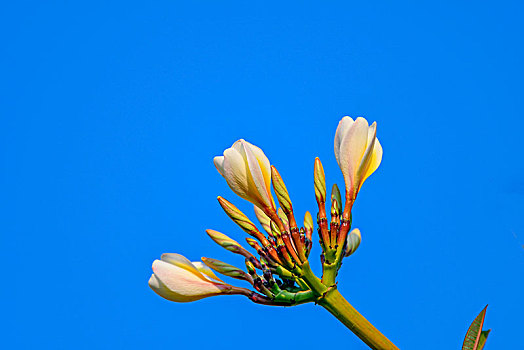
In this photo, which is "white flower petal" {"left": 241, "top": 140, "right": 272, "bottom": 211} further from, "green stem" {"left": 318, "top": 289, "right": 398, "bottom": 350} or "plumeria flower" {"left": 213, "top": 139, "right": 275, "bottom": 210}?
"green stem" {"left": 318, "top": 289, "right": 398, "bottom": 350}

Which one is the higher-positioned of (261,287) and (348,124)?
(348,124)

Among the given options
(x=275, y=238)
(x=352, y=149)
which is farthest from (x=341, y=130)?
(x=275, y=238)

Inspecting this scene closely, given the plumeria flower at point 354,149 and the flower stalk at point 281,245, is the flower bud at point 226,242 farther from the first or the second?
the plumeria flower at point 354,149

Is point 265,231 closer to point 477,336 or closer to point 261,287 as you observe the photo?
point 261,287

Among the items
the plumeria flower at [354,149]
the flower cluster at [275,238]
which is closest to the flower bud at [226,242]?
the flower cluster at [275,238]

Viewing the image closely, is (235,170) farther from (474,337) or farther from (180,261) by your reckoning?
(474,337)

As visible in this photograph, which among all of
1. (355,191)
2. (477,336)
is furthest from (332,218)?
(477,336)

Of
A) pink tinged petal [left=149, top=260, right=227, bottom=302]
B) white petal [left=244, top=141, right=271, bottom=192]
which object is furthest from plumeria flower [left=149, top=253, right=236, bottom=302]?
white petal [left=244, top=141, right=271, bottom=192]
